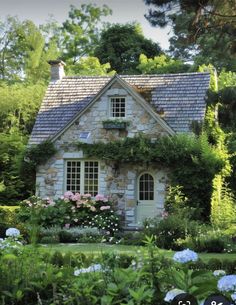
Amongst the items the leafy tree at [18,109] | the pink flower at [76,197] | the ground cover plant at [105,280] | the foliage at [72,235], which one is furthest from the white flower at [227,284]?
the leafy tree at [18,109]

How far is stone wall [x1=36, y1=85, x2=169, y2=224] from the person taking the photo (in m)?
18.7

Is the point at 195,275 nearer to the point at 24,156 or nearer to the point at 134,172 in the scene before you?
the point at 134,172

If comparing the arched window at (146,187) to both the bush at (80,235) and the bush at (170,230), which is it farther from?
the bush at (170,230)

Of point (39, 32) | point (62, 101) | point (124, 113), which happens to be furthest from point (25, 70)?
point (124, 113)

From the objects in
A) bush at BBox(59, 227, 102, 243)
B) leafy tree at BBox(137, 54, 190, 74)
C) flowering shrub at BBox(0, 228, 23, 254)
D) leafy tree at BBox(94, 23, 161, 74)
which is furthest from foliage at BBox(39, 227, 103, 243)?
leafy tree at BBox(94, 23, 161, 74)

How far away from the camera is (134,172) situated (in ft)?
61.9

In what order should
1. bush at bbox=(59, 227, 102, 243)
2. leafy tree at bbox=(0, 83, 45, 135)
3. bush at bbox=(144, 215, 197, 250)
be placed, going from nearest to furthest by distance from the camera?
bush at bbox=(144, 215, 197, 250)
bush at bbox=(59, 227, 102, 243)
leafy tree at bbox=(0, 83, 45, 135)

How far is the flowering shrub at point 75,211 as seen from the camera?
17.4m

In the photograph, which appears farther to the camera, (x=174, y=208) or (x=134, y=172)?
(x=134, y=172)

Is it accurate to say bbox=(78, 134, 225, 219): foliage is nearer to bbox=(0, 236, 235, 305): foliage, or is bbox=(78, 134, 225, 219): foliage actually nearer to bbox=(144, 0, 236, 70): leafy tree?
bbox=(144, 0, 236, 70): leafy tree

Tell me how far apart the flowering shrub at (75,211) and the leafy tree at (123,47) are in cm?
2049

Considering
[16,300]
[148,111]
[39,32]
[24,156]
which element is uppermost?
[39,32]

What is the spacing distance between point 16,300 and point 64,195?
14735 mm

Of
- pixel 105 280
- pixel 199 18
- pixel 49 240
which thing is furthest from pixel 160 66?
pixel 105 280
